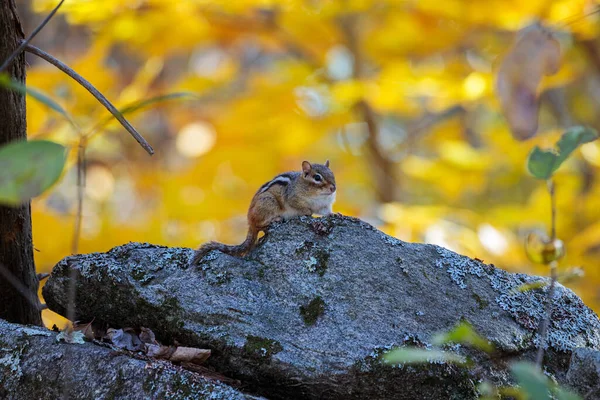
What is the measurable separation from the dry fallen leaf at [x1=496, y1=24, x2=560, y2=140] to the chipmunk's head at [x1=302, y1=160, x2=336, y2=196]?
1.93 meters

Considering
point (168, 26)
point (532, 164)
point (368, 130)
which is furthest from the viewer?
point (368, 130)

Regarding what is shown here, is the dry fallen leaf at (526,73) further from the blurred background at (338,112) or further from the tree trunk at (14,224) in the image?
the blurred background at (338,112)

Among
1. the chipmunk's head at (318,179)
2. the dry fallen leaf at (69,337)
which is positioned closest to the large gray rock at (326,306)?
the dry fallen leaf at (69,337)

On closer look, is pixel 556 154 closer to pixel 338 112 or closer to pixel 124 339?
pixel 124 339

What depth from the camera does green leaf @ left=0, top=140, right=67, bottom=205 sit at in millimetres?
1268

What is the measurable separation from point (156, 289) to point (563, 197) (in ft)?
14.3

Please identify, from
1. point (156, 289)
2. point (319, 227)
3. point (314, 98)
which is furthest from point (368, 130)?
point (156, 289)

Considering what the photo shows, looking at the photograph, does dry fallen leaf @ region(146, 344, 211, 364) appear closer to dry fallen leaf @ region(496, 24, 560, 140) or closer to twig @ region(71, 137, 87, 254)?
twig @ region(71, 137, 87, 254)

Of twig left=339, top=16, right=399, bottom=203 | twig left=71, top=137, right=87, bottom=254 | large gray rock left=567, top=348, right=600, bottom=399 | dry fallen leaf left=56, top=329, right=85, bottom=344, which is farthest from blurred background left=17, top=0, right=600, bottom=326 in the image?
twig left=71, top=137, right=87, bottom=254

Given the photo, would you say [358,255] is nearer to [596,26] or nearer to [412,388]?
[412,388]

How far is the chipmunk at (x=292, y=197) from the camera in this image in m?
3.86

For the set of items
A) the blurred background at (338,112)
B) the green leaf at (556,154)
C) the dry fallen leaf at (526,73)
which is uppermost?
the blurred background at (338,112)

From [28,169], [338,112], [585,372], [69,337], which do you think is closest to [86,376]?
[69,337]

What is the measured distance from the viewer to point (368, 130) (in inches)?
291
